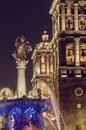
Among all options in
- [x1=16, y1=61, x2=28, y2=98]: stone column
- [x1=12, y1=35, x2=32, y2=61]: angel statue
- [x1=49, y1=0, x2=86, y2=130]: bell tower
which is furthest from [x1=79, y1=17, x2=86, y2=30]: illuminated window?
[x1=16, y1=61, x2=28, y2=98]: stone column

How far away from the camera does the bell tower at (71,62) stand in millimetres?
90000

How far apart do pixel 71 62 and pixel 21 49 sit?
27056mm

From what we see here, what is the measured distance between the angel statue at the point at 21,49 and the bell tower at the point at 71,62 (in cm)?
2540

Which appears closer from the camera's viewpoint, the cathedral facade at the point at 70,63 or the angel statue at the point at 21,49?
the angel statue at the point at 21,49

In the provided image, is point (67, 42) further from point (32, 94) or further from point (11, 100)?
point (11, 100)

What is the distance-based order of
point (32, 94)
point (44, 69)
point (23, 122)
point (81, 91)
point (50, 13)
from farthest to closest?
point (44, 69) < point (50, 13) < point (81, 91) < point (32, 94) < point (23, 122)

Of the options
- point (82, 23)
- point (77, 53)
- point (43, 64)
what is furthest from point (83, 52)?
point (43, 64)

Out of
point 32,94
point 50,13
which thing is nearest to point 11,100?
point 32,94

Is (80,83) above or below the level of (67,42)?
below

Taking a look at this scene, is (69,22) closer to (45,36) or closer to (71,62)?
(71,62)

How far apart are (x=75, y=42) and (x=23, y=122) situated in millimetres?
31376

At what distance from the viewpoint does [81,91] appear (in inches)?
3546

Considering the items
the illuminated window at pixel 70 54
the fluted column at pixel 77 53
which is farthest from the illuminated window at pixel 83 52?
the illuminated window at pixel 70 54

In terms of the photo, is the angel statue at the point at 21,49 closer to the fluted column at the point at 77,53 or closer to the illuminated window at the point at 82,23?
the fluted column at the point at 77,53
